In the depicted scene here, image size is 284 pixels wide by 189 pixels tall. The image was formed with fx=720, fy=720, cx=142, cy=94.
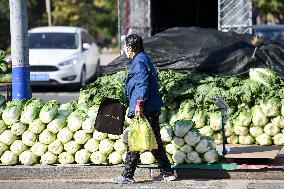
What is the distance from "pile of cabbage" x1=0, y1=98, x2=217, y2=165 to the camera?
28.0 feet

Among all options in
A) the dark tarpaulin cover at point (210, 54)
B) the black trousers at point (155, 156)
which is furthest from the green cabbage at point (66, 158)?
the dark tarpaulin cover at point (210, 54)

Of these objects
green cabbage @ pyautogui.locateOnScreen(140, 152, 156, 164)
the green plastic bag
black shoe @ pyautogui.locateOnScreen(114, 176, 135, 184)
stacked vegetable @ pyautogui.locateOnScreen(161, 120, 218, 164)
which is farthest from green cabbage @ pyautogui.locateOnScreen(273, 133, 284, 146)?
black shoe @ pyautogui.locateOnScreen(114, 176, 135, 184)

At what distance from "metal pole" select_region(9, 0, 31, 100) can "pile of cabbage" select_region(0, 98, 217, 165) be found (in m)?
0.72

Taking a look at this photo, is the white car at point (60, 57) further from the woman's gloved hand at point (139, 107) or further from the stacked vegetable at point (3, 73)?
the woman's gloved hand at point (139, 107)

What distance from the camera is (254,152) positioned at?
28.2 feet

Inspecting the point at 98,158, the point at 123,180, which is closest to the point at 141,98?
the point at 123,180

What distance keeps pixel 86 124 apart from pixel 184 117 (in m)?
1.60

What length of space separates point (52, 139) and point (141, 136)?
1412 millimetres

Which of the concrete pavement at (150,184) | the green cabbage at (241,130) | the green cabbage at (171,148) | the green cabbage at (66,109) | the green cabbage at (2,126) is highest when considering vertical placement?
the green cabbage at (66,109)

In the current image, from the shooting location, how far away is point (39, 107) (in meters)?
8.82

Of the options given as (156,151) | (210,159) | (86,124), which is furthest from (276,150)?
(86,124)

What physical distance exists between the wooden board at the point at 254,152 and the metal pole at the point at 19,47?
9.41 feet

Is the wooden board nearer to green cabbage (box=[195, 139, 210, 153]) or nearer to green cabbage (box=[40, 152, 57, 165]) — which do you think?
green cabbage (box=[195, 139, 210, 153])

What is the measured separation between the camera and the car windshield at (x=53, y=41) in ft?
60.4
